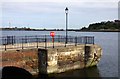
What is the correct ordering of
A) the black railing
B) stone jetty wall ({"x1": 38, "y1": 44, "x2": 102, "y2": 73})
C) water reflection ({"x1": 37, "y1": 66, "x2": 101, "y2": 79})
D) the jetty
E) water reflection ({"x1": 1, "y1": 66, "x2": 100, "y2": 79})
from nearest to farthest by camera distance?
the jetty, stone jetty wall ({"x1": 38, "y1": 44, "x2": 102, "y2": 73}), water reflection ({"x1": 1, "y1": 66, "x2": 100, "y2": 79}), water reflection ({"x1": 37, "y1": 66, "x2": 101, "y2": 79}), the black railing

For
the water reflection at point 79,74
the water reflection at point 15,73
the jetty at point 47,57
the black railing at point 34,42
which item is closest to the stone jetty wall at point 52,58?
the jetty at point 47,57

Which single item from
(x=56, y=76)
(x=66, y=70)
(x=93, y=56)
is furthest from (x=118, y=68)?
(x=56, y=76)

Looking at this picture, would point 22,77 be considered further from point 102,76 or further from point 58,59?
point 102,76

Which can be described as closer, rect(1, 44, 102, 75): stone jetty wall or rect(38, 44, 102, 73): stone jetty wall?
rect(1, 44, 102, 75): stone jetty wall

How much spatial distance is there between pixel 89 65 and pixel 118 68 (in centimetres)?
341

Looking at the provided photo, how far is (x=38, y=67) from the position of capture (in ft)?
74.0

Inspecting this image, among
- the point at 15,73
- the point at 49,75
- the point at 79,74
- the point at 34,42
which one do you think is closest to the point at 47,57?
the point at 49,75

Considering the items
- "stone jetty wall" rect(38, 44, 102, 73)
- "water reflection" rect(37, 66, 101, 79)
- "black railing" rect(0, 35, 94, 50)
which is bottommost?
"water reflection" rect(37, 66, 101, 79)

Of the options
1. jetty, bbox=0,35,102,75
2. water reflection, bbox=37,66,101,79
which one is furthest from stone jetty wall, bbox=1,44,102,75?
water reflection, bbox=37,66,101,79

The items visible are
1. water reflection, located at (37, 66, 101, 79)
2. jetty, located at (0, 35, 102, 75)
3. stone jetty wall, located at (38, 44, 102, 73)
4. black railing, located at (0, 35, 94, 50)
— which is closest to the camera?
jetty, located at (0, 35, 102, 75)

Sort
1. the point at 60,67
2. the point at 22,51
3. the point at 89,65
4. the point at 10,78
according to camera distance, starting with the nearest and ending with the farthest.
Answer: the point at 22,51
the point at 10,78
the point at 60,67
the point at 89,65

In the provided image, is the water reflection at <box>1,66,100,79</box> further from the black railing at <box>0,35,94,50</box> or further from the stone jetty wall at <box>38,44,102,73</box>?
the black railing at <box>0,35,94,50</box>

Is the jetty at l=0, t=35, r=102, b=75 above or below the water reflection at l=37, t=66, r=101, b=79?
above

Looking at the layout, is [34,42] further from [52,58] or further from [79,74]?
[52,58]
